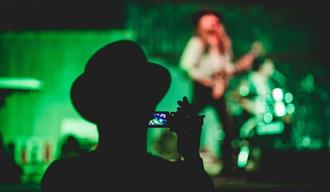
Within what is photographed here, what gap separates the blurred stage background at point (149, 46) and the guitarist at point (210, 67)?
3.82 feet

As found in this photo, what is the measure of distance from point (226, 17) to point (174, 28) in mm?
920

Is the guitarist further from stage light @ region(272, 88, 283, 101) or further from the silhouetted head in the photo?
Answer: the silhouetted head

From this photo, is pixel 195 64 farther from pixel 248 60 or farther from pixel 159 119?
pixel 159 119

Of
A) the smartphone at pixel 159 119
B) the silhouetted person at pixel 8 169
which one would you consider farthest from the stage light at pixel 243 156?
the smartphone at pixel 159 119

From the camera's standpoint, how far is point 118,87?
189 cm

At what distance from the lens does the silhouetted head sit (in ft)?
6.23

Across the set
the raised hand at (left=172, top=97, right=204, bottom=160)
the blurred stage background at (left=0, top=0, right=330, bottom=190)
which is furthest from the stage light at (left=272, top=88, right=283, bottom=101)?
the raised hand at (left=172, top=97, right=204, bottom=160)

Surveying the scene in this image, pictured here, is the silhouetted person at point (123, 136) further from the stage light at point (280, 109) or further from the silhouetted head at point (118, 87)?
the stage light at point (280, 109)

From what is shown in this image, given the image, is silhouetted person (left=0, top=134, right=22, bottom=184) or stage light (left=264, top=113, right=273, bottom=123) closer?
silhouetted person (left=0, top=134, right=22, bottom=184)

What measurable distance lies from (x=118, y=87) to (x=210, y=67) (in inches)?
215

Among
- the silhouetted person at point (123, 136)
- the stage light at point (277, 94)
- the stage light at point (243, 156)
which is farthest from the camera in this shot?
the stage light at point (277, 94)

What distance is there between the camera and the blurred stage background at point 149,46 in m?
8.52

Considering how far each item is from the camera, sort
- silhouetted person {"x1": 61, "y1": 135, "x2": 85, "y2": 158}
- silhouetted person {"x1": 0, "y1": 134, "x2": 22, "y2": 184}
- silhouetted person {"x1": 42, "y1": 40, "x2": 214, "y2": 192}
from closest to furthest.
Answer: silhouetted person {"x1": 42, "y1": 40, "x2": 214, "y2": 192} → silhouetted person {"x1": 0, "y1": 134, "x2": 22, "y2": 184} → silhouetted person {"x1": 61, "y1": 135, "x2": 85, "y2": 158}

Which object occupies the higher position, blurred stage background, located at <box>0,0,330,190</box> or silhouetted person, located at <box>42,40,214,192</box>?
blurred stage background, located at <box>0,0,330,190</box>
